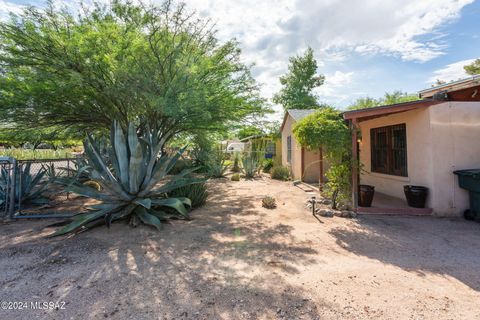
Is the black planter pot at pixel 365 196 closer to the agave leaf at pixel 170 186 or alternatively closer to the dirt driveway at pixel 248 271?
the dirt driveway at pixel 248 271

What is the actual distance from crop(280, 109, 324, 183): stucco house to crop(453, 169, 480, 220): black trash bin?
4.38 meters

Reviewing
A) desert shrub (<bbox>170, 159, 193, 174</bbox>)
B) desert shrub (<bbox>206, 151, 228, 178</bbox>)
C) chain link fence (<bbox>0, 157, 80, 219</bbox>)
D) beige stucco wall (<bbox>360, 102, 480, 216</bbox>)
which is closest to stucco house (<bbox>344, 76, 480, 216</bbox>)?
beige stucco wall (<bbox>360, 102, 480, 216</bbox>)

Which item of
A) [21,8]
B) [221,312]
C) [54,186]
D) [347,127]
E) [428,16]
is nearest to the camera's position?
[221,312]

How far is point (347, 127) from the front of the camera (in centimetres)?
607

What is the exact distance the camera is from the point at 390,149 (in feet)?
25.3

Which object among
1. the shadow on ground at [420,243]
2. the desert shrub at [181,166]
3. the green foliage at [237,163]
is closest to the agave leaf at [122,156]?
the shadow on ground at [420,243]

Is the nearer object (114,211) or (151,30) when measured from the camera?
(114,211)

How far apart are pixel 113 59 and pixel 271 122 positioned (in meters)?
5.65

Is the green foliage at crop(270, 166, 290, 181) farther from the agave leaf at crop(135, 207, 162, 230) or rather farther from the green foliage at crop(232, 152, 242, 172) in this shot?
the agave leaf at crop(135, 207, 162, 230)

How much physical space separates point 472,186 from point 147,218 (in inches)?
294

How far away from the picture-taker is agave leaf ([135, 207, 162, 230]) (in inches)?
182

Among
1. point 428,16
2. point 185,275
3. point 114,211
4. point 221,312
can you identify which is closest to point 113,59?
point 114,211

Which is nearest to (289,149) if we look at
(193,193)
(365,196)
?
(365,196)

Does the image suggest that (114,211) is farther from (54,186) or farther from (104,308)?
(54,186)
